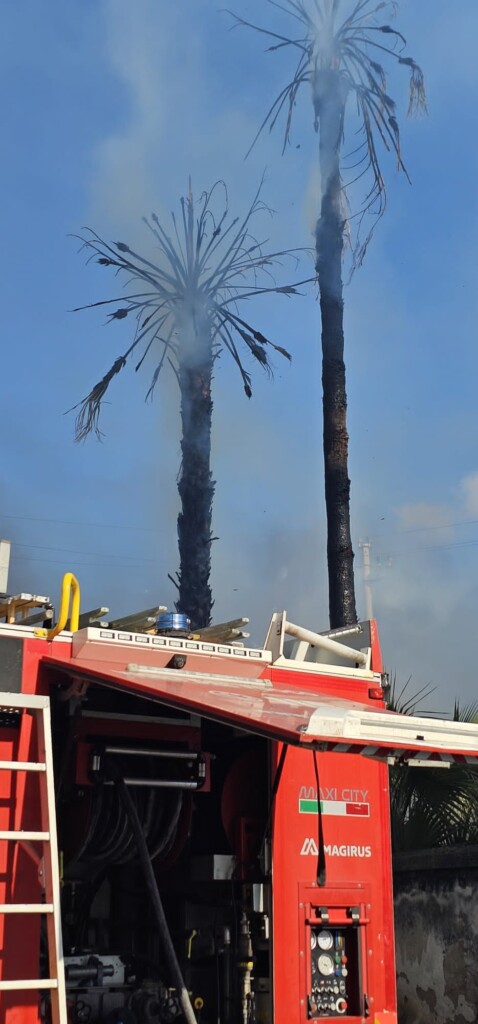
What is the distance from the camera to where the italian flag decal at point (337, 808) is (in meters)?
7.09

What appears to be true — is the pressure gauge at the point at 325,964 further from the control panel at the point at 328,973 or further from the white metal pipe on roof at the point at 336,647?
the white metal pipe on roof at the point at 336,647

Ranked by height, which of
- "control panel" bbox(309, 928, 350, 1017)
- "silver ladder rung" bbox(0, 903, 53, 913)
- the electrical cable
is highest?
the electrical cable

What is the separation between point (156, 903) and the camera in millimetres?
6430

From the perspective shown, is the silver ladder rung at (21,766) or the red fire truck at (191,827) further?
the red fire truck at (191,827)

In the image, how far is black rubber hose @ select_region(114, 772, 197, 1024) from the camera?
248 inches

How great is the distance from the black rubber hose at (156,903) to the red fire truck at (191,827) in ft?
0.04

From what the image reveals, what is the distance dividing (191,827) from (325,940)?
121cm

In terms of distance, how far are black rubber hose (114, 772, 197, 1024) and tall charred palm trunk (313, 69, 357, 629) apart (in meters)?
7.66

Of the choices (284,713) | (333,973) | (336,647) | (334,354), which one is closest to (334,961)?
(333,973)

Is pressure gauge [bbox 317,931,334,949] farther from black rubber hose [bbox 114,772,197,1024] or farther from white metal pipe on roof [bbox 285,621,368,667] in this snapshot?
white metal pipe on roof [bbox 285,621,368,667]

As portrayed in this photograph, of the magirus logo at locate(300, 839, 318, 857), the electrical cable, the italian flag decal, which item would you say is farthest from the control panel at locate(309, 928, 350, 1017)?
the italian flag decal

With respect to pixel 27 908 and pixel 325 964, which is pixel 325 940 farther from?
pixel 27 908

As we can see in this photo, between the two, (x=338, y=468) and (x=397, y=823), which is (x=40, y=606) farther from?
(x=338, y=468)

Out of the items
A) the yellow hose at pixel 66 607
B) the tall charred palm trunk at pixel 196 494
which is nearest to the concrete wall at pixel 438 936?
the yellow hose at pixel 66 607
